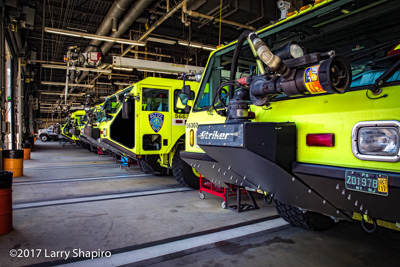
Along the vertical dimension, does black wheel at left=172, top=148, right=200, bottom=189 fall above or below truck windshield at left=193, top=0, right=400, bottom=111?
below

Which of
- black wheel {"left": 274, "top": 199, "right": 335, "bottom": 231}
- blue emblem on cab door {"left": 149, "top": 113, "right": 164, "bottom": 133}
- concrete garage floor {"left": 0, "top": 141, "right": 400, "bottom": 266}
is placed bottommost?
concrete garage floor {"left": 0, "top": 141, "right": 400, "bottom": 266}

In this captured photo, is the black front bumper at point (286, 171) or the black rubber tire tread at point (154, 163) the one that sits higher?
the black front bumper at point (286, 171)

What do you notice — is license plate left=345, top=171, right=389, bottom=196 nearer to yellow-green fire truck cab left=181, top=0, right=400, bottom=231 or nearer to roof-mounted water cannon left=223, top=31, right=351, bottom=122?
yellow-green fire truck cab left=181, top=0, right=400, bottom=231

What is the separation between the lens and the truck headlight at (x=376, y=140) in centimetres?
143

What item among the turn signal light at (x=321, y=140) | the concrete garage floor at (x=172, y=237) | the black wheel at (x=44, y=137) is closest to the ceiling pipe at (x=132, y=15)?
the concrete garage floor at (x=172, y=237)

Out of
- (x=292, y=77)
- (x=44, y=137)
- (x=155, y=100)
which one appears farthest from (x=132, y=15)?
(x=44, y=137)

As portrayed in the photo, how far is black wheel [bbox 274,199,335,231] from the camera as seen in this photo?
309 cm

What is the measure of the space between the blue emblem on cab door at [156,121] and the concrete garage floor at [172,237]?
75.7 inches

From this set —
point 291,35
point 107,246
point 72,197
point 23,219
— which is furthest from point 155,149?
point 291,35

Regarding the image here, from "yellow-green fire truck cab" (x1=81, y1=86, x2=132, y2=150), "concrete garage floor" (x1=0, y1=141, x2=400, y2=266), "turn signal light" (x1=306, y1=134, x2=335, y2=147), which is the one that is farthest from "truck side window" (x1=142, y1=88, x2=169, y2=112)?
"turn signal light" (x1=306, y1=134, x2=335, y2=147)

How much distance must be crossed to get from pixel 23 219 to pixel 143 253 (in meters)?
2.20

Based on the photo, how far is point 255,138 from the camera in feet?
5.87

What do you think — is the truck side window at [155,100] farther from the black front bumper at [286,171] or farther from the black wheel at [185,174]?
the black front bumper at [286,171]

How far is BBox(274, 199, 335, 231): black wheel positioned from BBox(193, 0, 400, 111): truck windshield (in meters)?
1.66
